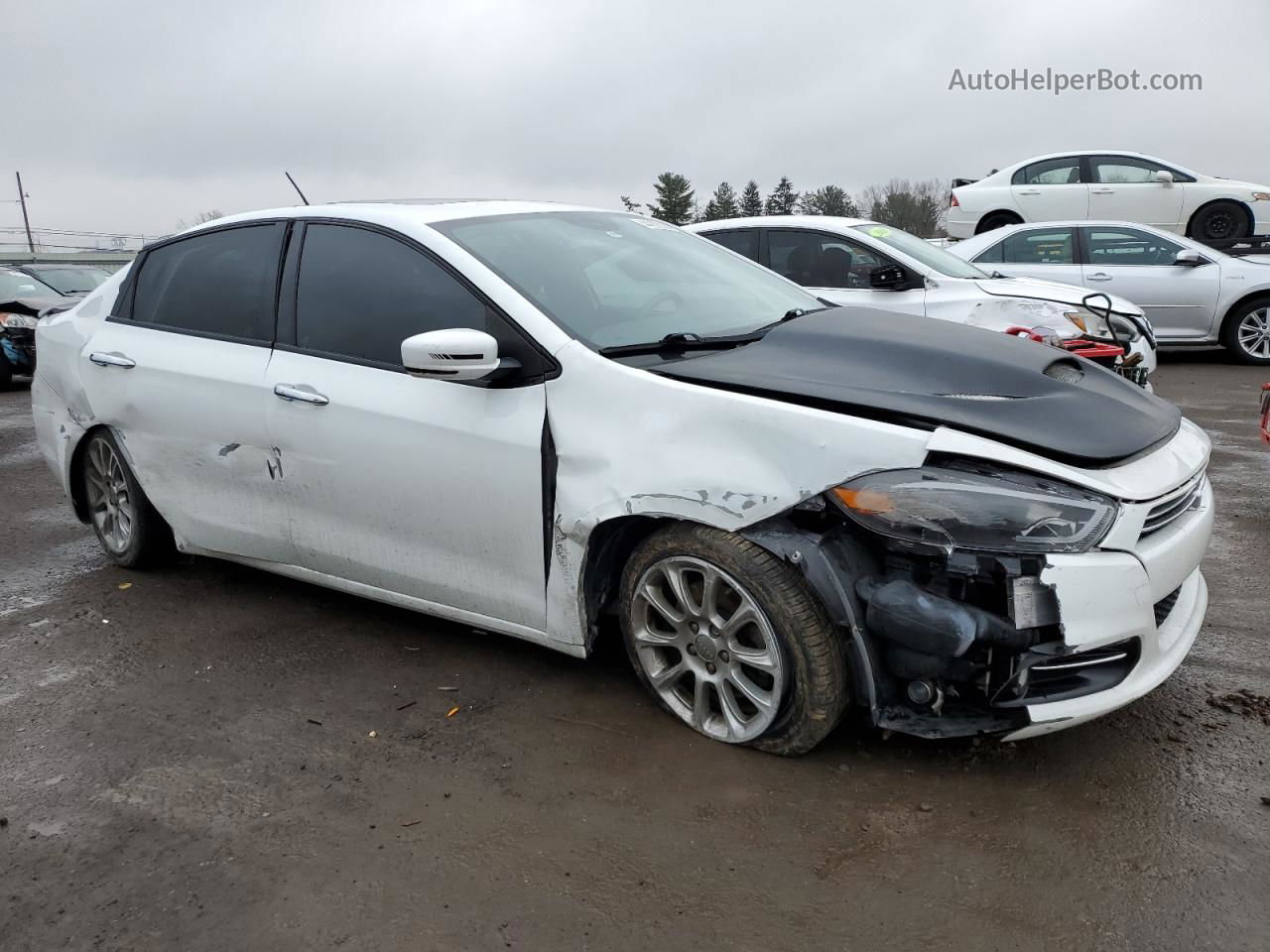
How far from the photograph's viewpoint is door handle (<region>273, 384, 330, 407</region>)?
12.0 feet

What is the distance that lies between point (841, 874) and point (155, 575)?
366 centimetres

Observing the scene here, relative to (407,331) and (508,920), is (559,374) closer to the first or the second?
(407,331)

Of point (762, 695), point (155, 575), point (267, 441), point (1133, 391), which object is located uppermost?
point (1133, 391)

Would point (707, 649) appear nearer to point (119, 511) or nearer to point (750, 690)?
point (750, 690)

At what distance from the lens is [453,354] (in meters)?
3.13

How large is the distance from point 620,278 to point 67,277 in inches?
564

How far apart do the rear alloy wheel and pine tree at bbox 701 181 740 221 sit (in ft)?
156

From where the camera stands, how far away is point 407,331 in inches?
140

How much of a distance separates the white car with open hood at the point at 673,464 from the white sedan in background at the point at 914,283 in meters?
3.43

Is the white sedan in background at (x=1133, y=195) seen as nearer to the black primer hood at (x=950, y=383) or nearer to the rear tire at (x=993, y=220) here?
the rear tire at (x=993, y=220)

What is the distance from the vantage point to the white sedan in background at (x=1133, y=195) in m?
14.4

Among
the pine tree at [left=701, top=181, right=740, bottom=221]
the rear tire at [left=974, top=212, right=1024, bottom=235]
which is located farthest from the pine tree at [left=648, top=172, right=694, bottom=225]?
A: the rear tire at [left=974, top=212, right=1024, bottom=235]

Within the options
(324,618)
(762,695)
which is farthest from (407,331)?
(762,695)

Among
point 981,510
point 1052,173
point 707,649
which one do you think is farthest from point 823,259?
point 1052,173
